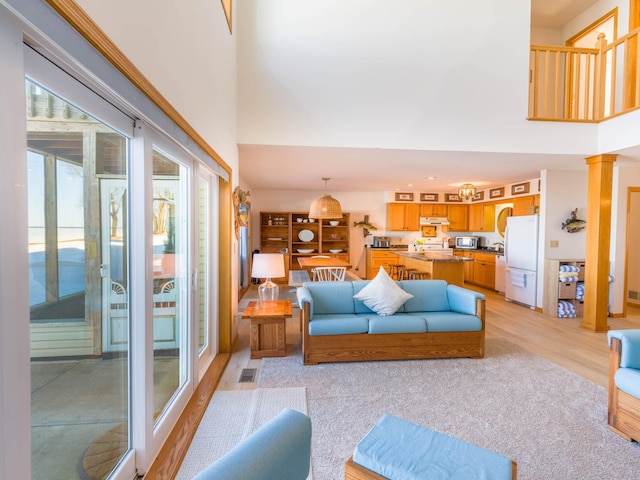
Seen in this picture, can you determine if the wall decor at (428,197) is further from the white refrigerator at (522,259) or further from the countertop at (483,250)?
the white refrigerator at (522,259)

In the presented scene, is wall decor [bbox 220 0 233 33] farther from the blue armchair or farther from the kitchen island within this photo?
the kitchen island

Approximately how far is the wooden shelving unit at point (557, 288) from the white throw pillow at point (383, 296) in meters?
3.26

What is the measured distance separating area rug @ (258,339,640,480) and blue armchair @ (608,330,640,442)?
88mm

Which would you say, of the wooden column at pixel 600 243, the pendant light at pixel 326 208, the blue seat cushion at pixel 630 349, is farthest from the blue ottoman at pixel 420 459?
the wooden column at pixel 600 243

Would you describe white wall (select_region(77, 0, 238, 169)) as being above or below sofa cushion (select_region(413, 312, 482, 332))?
above

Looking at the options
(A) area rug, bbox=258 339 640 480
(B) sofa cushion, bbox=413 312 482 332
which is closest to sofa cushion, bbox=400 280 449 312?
(B) sofa cushion, bbox=413 312 482 332

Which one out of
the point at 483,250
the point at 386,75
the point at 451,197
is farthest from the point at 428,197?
the point at 386,75

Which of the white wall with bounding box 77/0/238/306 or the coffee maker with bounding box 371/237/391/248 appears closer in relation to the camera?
the white wall with bounding box 77/0/238/306

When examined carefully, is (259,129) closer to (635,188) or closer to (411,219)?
(411,219)

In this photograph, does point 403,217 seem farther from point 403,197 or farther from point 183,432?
point 183,432

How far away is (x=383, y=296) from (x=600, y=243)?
3366mm

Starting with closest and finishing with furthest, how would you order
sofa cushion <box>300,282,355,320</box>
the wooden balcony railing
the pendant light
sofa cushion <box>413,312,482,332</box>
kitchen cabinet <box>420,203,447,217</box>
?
sofa cushion <box>413,312,482,332</box>
sofa cushion <box>300,282,355,320</box>
the wooden balcony railing
the pendant light
kitchen cabinet <box>420,203,447,217</box>

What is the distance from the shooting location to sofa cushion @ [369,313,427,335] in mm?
3139

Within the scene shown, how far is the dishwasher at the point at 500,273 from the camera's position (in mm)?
6473
